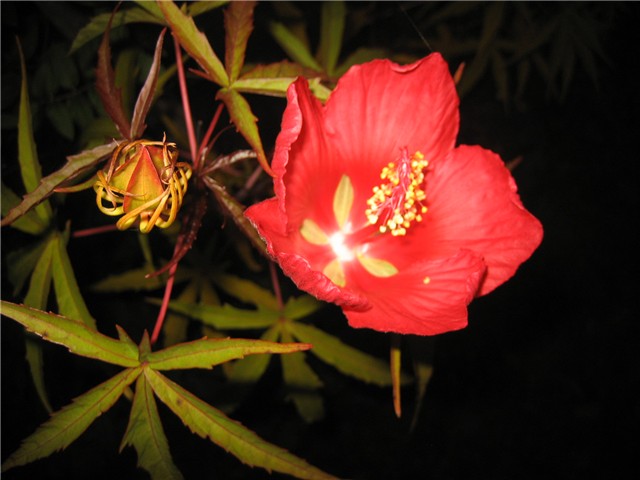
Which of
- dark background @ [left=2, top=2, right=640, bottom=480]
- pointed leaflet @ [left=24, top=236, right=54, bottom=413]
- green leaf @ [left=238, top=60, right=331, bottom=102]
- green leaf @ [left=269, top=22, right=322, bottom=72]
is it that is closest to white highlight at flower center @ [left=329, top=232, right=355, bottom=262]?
green leaf @ [left=238, top=60, right=331, bottom=102]

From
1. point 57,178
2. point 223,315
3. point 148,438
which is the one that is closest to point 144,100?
point 57,178

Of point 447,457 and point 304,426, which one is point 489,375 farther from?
point 304,426

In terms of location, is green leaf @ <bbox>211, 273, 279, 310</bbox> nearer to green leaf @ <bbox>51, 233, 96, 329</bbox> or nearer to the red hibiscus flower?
the red hibiscus flower

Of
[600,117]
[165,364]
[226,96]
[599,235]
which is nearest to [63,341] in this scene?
[165,364]

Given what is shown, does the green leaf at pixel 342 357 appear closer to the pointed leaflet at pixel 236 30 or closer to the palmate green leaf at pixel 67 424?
the palmate green leaf at pixel 67 424

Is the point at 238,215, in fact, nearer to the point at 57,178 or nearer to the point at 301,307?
the point at 57,178
